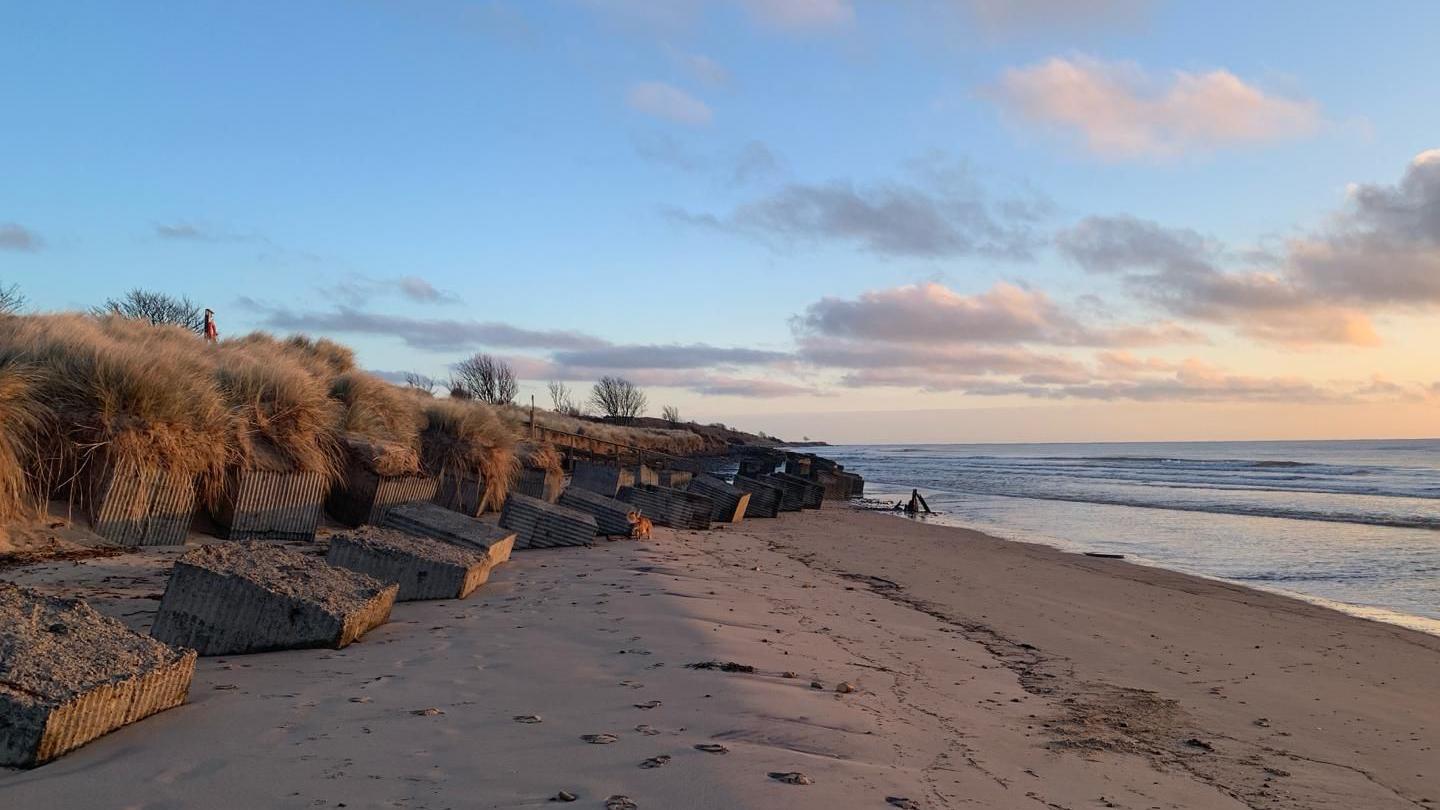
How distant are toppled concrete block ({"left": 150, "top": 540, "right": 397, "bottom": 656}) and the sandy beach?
0.64 feet

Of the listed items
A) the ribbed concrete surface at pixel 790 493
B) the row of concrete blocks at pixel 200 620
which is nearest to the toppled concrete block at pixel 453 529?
the row of concrete blocks at pixel 200 620

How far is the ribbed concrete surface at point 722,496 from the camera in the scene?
17.0m

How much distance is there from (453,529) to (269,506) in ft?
7.61

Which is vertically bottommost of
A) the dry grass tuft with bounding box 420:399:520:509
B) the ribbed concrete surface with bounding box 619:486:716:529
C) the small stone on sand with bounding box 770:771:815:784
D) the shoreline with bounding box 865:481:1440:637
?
the shoreline with bounding box 865:481:1440:637

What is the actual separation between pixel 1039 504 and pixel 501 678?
24.2 metres

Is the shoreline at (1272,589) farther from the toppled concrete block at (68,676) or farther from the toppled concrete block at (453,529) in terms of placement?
the toppled concrete block at (68,676)

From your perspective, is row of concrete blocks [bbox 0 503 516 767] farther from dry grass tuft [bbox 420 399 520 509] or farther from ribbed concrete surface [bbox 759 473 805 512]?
ribbed concrete surface [bbox 759 473 805 512]

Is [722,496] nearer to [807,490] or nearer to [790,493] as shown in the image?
[790,493]

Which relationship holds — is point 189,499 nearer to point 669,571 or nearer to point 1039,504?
point 669,571

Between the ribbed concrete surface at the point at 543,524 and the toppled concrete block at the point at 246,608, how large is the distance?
4869 millimetres

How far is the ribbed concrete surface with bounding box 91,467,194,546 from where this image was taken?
7527 millimetres

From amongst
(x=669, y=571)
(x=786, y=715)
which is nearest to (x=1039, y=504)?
(x=669, y=571)

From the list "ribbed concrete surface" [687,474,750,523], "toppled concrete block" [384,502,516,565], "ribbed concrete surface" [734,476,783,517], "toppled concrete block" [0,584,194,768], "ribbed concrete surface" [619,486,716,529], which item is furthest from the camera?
"ribbed concrete surface" [734,476,783,517]

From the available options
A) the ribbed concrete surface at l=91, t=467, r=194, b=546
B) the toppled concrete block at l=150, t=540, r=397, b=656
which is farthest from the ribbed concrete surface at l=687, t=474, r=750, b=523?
the toppled concrete block at l=150, t=540, r=397, b=656
